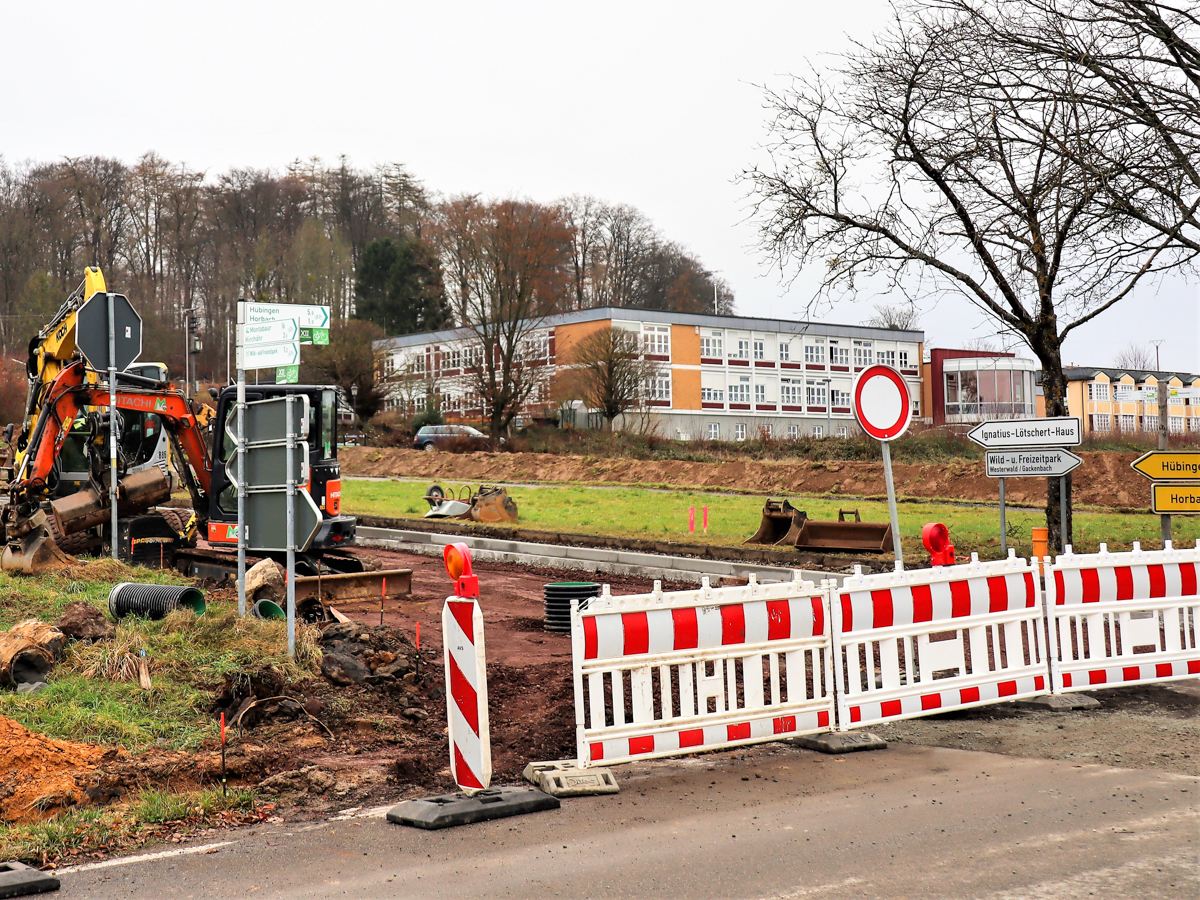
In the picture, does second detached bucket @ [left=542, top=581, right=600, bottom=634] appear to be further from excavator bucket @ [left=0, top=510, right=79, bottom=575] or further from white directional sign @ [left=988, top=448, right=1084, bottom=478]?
excavator bucket @ [left=0, top=510, right=79, bottom=575]

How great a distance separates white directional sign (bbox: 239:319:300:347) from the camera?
973 cm

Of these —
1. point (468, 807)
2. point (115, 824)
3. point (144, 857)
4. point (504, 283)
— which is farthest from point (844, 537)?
point (504, 283)

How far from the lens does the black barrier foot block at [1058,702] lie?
27.7 feet

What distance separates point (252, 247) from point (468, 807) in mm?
74228

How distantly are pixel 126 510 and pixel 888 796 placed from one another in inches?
519

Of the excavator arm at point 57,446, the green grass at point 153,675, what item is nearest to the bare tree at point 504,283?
the excavator arm at point 57,446

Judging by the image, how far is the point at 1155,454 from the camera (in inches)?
484

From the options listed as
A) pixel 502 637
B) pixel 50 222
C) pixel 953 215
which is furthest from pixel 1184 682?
pixel 50 222

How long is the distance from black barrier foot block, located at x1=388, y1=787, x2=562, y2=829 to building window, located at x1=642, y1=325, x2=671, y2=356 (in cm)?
6325

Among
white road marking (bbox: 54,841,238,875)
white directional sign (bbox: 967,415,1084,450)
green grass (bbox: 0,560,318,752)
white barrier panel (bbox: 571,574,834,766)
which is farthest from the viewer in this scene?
white directional sign (bbox: 967,415,1084,450)

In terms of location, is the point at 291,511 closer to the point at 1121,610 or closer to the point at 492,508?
the point at 1121,610

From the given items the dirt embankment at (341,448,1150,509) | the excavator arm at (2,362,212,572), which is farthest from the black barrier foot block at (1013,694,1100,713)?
the dirt embankment at (341,448,1150,509)

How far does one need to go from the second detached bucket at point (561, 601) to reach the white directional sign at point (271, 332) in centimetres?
466

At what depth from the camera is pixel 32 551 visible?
13.6 m
